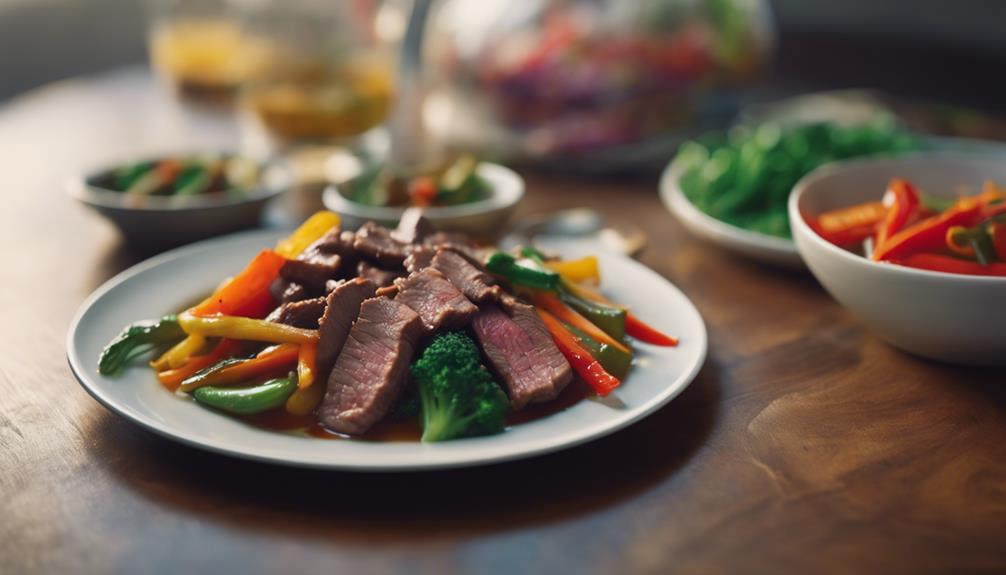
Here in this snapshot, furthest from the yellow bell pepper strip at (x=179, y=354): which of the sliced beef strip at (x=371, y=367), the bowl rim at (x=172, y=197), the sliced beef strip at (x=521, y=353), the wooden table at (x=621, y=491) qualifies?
the bowl rim at (x=172, y=197)

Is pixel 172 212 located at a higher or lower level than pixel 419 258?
lower

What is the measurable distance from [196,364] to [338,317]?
337 mm

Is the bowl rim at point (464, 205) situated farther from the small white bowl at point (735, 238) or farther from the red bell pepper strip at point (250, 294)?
the red bell pepper strip at point (250, 294)

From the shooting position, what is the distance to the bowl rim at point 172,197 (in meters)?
3.00

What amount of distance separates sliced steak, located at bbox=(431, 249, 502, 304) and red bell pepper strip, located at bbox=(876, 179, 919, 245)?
102cm

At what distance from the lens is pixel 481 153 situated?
400cm

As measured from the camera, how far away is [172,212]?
2994 millimetres

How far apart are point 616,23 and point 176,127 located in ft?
7.56

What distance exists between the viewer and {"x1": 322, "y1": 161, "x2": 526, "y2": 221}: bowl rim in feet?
9.73

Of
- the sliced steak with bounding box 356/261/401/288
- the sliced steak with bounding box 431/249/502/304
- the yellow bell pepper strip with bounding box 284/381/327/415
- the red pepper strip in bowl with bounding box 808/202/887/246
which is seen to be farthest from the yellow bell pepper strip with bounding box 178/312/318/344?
the red pepper strip in bowl with bounding box 808/202/887/246

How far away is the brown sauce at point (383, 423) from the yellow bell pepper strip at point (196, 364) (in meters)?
0.21

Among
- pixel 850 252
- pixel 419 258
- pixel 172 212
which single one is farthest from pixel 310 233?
pixel 850 252

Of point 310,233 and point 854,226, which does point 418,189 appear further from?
point 854,226

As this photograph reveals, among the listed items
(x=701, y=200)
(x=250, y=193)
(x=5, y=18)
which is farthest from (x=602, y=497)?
(x=5, y=18)
